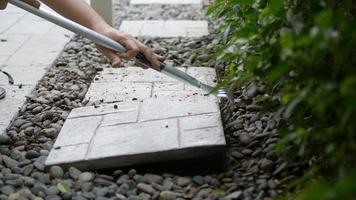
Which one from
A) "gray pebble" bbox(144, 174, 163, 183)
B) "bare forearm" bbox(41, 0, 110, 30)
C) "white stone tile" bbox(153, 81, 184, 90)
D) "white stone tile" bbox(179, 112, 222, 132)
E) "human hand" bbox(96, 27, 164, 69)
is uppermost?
"white stone tile" bbox(153, 81, 184, 90)

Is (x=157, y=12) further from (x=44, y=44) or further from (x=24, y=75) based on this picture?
(x=24, y=75)

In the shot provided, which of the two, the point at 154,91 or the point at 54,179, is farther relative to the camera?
the point at 154,91

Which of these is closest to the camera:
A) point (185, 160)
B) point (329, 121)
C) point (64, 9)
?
point (329, 121)

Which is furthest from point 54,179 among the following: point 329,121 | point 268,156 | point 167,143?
point 329,121

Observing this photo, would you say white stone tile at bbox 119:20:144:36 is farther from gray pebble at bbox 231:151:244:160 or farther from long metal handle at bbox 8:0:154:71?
gray pebble at bbox 231:151:244:160

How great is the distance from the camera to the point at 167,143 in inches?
77.2

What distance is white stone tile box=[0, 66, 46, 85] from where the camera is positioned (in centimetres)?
305

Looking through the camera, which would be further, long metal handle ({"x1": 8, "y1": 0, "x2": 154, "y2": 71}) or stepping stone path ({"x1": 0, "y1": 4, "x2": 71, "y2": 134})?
stepping stone path ({"x1": 0, "y1": 4, "x2": 71, "y2": 134})

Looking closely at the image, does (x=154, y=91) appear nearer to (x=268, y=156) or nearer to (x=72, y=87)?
(x=72, y=87)

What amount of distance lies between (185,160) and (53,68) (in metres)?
1.69

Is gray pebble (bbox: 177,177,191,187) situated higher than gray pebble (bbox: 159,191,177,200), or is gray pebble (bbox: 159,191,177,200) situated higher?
gray pebble (bbox: 177,177,191,187)

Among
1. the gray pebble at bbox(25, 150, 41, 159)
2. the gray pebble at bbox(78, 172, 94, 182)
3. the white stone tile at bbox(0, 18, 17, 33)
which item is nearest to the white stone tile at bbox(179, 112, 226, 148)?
the gray pebble at bbox(78, 172, 94, 182)

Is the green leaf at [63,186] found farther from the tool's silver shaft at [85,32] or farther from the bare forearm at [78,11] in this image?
the bare forearm at [78,11]

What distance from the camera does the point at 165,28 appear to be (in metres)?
4.49
